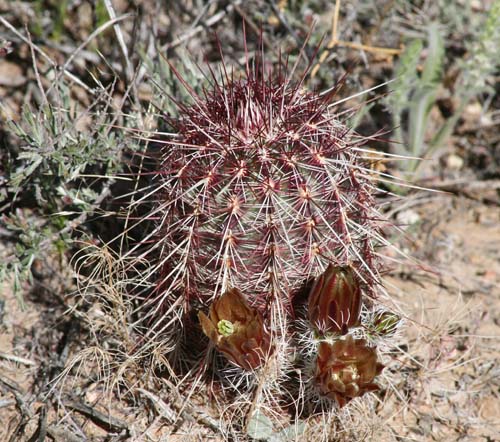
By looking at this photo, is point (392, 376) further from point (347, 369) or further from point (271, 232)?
point (271, 232)

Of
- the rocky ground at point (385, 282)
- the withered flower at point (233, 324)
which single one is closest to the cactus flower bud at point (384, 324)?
the rocky ground at point (385, 282)

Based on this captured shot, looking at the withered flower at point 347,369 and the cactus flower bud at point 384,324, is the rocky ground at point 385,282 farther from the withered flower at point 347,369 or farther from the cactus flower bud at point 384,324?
the withered flower at point 347,369

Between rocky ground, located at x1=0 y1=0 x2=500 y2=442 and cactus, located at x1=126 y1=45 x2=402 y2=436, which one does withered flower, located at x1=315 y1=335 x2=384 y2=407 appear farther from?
rocky ground, located at x1=0 y1=0 x2=500 y2=442

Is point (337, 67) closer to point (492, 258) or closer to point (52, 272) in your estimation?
point (492, 258)

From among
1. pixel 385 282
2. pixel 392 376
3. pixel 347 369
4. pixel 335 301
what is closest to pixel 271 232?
pixel 335 301

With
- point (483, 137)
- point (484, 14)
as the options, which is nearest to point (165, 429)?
point (483, 137)

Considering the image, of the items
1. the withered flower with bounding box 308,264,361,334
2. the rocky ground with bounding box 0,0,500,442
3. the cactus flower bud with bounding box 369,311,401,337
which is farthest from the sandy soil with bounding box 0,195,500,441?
the withered flower with bounding box 308,264,361,334

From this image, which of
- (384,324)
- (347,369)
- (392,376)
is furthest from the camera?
(392,376)
